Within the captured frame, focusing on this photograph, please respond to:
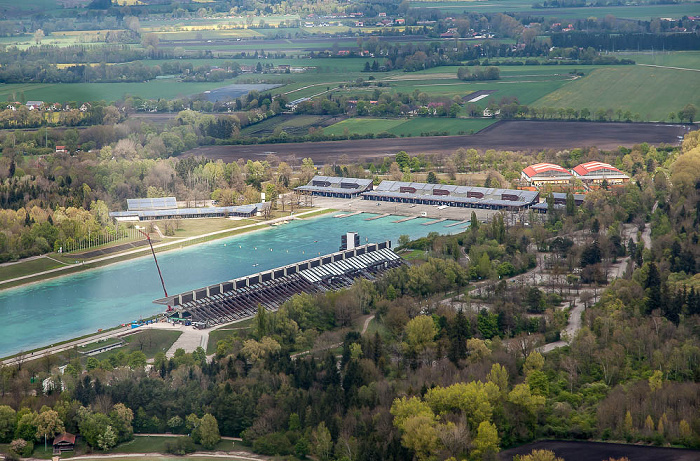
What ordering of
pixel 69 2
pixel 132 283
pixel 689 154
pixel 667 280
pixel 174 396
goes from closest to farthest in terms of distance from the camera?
pixel 174 396
pixel 667 280
pixel 132 283
pixel 689 154
pixel 69 2

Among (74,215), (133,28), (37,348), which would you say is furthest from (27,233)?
(133,28)

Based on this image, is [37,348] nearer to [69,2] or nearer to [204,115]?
[204,115]

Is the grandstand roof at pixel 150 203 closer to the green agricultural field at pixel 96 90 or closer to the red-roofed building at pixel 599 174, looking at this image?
the red-roofed building at pixel 599 174

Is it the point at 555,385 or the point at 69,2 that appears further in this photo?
the point at 69,2

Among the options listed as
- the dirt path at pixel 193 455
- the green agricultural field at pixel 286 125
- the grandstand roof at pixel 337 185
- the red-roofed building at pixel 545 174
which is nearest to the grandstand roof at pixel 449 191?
the grandstand roof at pixel 337 185

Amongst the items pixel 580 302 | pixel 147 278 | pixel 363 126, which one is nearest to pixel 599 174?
pixel 363 126

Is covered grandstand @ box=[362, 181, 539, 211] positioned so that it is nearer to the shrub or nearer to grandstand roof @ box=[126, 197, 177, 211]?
grandstand roof @ box=[126, 197, 177, 211]

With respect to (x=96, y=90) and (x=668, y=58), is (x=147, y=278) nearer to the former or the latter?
(x=96, y=90)
